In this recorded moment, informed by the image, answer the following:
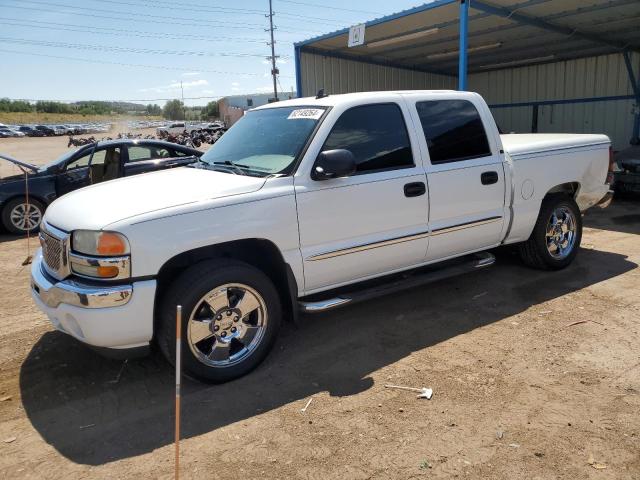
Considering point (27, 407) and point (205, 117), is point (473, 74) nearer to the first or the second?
point (27, 407)

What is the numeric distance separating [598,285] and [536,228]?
84 cm

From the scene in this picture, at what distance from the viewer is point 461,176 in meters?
4.64

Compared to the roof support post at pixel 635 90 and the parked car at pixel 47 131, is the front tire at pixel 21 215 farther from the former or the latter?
the parked car at pixel 47 131

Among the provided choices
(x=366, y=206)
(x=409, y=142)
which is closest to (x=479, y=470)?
(x=366, y=206)

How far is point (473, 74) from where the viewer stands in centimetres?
2111

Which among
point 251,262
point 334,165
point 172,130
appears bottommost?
point 251,262

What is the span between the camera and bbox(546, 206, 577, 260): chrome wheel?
5.71 metres

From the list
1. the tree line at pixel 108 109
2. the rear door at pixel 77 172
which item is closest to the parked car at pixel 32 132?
the tree line at pixel 108 109

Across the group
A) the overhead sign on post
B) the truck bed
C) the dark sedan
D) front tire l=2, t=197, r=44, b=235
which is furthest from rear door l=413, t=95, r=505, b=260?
the overhead sign on post

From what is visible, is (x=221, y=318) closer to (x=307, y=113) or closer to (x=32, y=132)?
(x=307, y=113)

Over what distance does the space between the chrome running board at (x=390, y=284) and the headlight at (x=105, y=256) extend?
4.37 ft

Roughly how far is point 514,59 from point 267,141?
16166 mm

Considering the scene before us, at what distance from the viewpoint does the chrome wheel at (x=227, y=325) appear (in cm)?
348

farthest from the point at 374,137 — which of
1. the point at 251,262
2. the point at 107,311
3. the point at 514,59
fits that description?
the point at 514,59
